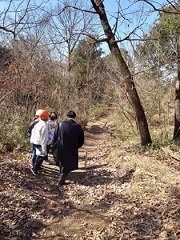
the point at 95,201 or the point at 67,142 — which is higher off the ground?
the point at 67,142

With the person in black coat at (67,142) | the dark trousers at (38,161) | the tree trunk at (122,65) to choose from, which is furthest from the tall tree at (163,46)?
the dark trousers at (38,161)

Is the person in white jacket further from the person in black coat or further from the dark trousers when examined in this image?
the person in black coat

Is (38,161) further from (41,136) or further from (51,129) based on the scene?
(51,129)

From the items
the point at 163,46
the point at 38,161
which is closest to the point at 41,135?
the point at 38,161

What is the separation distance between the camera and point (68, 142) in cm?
675

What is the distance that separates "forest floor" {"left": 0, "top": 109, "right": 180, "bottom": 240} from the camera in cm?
481

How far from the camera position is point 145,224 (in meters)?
4.94

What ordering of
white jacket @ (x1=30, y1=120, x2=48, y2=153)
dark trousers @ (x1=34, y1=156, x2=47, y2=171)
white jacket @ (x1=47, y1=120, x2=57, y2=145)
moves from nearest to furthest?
white jacket @ (x1=30, y1=120, x2=48, y2=153)
dark trousers @ (x1=34, y1=156, x2=47, y2=171)
white jacket @ (x1=47, y1=120, x2=57, y2=145)

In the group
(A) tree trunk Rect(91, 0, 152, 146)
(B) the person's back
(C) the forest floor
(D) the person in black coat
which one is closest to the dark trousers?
(C) the forest floor

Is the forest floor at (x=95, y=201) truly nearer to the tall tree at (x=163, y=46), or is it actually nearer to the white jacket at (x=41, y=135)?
the white jacket at (x=41, y=135)

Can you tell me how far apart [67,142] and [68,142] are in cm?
2

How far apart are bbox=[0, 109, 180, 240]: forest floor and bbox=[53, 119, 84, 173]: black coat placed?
554 mm

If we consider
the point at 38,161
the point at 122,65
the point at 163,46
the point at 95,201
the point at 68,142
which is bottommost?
the point at 95,201

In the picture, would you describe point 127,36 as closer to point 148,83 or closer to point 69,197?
point 69,197
